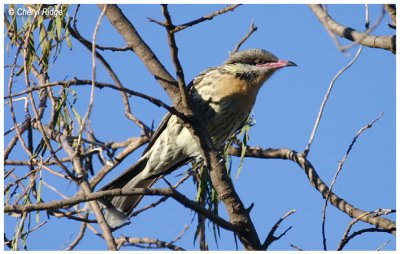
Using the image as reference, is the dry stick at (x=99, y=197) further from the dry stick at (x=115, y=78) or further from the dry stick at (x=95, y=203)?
the dry stick at (x=115, y=78)

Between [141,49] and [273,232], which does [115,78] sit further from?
[273,232]

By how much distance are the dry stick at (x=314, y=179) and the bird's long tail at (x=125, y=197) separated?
2.21 ft

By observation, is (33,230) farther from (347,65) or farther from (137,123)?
(347,65)

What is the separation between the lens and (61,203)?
265cm

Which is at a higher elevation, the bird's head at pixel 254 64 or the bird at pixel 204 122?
the bird's head at pixel 254 64

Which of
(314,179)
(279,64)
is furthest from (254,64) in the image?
(314,179)

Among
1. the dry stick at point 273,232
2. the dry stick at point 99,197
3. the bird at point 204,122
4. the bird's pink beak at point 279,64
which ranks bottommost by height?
the dry stick at point 273,232

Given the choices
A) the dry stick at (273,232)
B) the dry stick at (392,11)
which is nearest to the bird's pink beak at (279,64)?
the dry stick at (392,11)

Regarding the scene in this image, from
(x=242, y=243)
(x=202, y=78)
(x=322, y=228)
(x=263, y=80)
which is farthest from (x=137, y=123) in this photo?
(x=322, y=228)

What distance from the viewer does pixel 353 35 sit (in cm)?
292

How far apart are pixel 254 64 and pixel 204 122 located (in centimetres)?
59

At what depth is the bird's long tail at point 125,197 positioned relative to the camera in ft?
12.4

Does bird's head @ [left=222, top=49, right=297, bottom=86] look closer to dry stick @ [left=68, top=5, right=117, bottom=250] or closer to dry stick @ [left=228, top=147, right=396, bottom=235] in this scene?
dry stick @ [left=228, top=147, right=396, bottom=235]

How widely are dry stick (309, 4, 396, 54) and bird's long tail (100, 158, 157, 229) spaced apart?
1.50 metres
